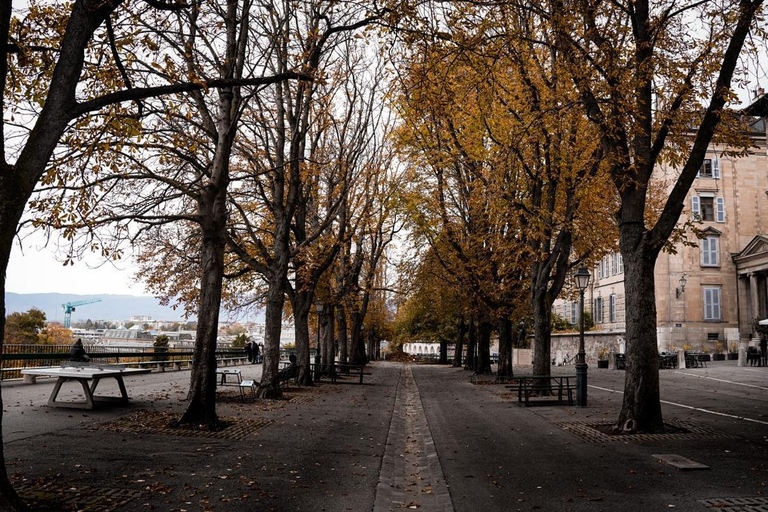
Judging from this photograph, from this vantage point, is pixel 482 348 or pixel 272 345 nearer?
pixel 272 345

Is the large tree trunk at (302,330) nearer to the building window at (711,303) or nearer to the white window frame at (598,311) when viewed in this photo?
the building window at (711,303)

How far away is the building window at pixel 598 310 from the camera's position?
61.0 metres

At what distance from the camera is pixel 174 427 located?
458 inches

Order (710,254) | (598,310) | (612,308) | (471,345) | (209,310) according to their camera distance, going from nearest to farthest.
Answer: (209,310) → (471,345) → (710,254) → (612,308) → (598,310)

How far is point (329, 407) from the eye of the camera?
17188mm

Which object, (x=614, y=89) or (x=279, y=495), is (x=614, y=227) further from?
(x=279, y=495)

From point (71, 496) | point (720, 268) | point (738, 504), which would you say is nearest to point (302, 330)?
point (71, 496)

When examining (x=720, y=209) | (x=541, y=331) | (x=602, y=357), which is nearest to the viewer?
(x=541, y=331)

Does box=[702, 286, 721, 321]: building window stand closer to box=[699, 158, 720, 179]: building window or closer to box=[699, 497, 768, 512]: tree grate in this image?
box=[699, 158, 720, 179]: building window

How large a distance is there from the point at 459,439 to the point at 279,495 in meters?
5.43

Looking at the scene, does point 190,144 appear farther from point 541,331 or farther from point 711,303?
point 711,303

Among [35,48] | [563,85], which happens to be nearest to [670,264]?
[563,85]

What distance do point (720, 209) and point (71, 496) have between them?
55.2 meters

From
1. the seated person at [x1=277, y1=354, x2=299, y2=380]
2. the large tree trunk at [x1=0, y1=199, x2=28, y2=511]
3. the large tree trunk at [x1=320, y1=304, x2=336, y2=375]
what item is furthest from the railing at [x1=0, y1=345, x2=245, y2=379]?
the large tree trunk at [x1=320, y1=304, x2=336, y2=375]
